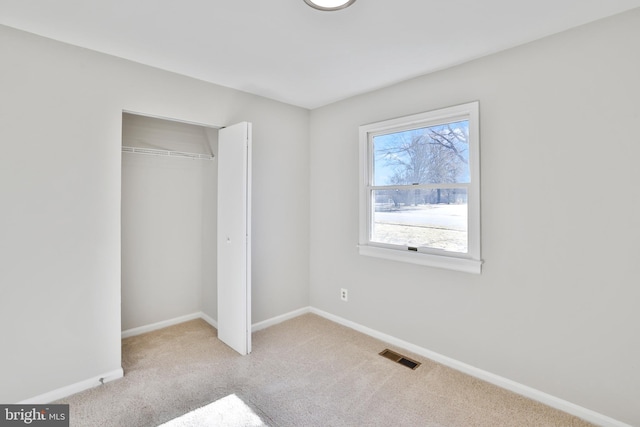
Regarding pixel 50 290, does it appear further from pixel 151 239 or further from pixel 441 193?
pixel 441 193

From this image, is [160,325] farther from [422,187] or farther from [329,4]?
[329,4]

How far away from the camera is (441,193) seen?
2.64 meters

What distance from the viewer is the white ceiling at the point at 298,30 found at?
175 centimetres

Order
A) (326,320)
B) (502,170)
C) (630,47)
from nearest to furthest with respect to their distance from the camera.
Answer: (630,47) < (502,170) < (326,320)

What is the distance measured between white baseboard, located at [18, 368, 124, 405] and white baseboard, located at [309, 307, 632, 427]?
2192 mm

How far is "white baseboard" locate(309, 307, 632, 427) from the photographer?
1895 mm

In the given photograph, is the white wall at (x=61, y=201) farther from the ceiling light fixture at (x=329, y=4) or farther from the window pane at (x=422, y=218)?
the window pane at (x=422, y=218)

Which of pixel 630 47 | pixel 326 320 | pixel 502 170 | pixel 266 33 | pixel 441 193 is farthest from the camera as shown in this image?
pixel 326 320

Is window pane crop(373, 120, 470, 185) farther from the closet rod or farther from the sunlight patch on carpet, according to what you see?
the sunlight patch on carpet

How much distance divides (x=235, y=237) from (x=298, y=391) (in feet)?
4.49

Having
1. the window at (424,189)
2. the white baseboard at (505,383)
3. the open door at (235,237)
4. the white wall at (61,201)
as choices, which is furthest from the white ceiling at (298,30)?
the white baseboard at (505,383)

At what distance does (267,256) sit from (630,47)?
3247mm

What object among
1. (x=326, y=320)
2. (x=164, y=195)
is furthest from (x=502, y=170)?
(x=164, y=195)

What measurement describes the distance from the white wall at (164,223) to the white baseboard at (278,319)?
0.67 metres
